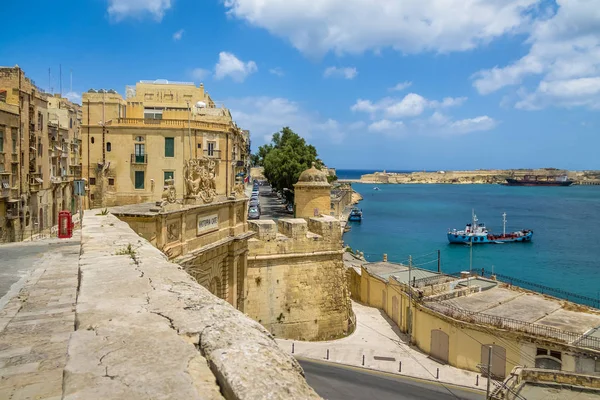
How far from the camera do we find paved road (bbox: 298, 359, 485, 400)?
1403 centimetres

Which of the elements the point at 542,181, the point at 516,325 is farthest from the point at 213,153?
the point at 542,181

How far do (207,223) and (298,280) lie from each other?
571cm

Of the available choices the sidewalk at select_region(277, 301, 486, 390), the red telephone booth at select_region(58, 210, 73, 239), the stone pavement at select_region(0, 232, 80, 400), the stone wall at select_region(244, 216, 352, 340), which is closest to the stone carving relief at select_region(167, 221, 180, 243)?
the stone pavement at select_region(0, 232, 80, 400)

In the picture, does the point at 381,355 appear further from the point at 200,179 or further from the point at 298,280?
the point at 200,179

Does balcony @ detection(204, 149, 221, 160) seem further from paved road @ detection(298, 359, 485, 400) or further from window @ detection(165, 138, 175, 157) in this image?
paved road @ detection(298, 359, 485, 400)

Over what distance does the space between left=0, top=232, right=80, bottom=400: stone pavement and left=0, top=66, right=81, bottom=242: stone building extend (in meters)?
12.9

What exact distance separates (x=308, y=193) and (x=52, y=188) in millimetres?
18250

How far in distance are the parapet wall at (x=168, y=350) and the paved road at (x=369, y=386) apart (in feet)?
35.6

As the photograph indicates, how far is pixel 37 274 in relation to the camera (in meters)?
7.37

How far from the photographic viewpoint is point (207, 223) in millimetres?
12914

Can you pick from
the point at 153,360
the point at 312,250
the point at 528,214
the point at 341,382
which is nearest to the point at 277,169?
the point at 312,250

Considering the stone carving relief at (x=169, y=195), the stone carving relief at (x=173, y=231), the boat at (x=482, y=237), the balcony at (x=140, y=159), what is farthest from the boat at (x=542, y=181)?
the stone carving relief at (x=169, y=195)

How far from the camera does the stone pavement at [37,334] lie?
3507 mm

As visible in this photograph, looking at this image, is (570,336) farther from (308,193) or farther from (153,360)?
(153,360)
